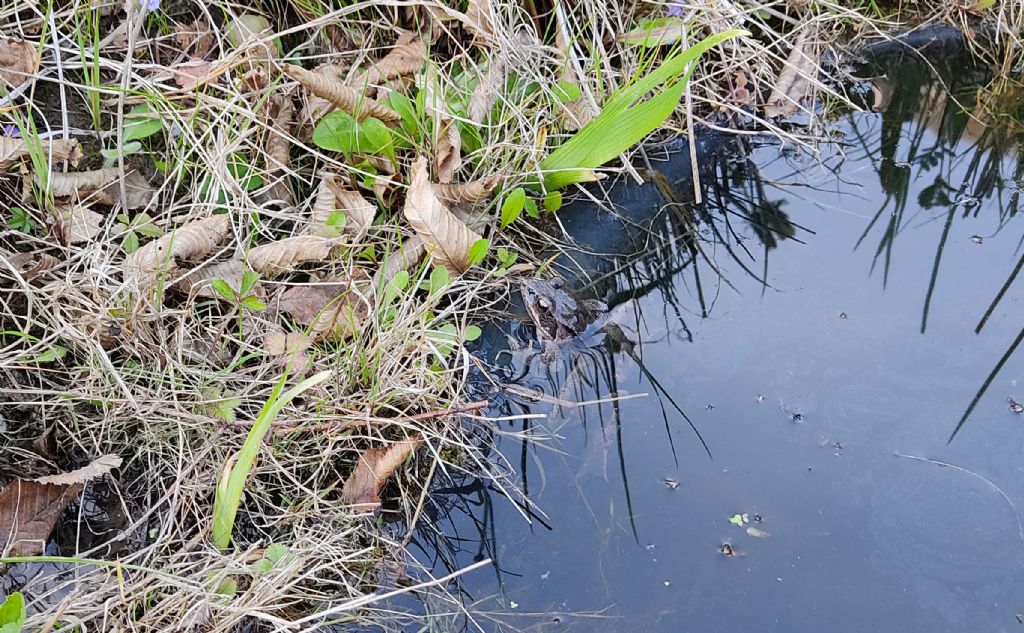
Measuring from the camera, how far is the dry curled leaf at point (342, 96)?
1559 millimetres

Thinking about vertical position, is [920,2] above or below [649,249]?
above

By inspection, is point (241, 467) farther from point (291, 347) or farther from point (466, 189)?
point (466, 189)

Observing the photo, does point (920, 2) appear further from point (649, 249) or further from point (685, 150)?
point (649, 249)

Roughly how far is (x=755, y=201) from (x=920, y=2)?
1038 mm

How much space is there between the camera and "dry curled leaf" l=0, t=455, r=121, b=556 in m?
1.21

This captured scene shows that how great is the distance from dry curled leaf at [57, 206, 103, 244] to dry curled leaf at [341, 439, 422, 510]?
2.20 feet

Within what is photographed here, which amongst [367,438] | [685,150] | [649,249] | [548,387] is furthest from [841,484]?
[685,150]

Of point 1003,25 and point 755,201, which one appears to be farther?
point 1003,25

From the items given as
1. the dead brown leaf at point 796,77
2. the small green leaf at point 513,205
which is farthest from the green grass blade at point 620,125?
the dead brown leaf at point 796,77

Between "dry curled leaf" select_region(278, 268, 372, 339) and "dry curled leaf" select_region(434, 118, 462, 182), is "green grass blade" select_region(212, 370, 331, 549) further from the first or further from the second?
"dry curled leaf" select_region(434, 118, 462, 182)

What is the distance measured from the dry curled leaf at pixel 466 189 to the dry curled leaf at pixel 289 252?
0.24 metres

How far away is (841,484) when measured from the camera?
1.29 metres

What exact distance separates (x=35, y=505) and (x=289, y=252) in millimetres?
585

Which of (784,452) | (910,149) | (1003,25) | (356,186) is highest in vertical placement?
(1003,25)
